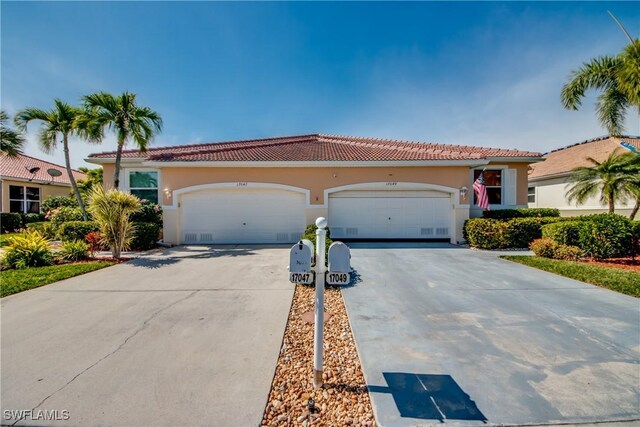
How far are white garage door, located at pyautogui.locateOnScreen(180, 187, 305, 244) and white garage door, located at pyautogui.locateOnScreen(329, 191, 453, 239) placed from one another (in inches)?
78.4

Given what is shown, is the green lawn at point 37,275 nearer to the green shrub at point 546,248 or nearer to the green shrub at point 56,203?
the green shrub at point 56,203

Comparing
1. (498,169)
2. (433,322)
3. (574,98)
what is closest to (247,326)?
(433,322)

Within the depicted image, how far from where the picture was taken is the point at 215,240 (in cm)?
1231

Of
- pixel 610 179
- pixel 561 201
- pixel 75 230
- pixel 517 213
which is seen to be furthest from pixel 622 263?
pixel 75 230

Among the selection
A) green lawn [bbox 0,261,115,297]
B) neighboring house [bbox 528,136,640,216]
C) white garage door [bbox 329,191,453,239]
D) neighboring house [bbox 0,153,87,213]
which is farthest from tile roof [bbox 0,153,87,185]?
neighboring house [bbox 528,136,640,216]

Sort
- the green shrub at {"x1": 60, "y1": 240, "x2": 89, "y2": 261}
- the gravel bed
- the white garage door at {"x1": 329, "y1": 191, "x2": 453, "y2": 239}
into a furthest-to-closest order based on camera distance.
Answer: the white garage door at {"x1": 329, "y1": 191, "x2": 453, "y2": 239} < the green shrub at {"x1": 60, "y1": 240, "x2": 89, "y2": 261} < the gravel bed

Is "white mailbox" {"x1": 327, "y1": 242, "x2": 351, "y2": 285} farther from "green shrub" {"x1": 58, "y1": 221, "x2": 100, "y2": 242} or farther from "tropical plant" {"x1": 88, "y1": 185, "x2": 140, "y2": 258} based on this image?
"green shrub" {"x1": 58, "y1": 221, "x2": 100, "y2": 242}

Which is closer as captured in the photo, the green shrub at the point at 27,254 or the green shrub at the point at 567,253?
the green shrub at the point at 27,254

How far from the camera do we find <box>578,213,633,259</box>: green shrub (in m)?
8.07

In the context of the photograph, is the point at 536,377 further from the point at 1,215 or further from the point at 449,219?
the point at 1,215

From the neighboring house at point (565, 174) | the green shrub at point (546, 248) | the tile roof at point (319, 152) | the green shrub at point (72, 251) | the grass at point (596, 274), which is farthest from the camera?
the neighboring house at point (565, 174)

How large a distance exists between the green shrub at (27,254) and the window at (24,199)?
14773 mm

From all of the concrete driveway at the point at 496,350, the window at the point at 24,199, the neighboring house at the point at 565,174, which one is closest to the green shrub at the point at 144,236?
the concrete driveway at the point at 496,350

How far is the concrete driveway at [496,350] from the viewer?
2.48 meters
